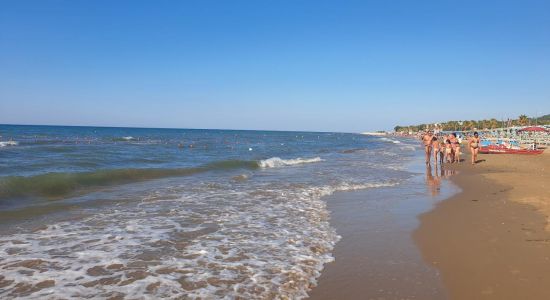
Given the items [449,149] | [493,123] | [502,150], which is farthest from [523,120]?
[449,149]

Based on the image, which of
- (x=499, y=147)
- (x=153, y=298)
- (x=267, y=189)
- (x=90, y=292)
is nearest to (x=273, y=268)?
(x=153, y=298)

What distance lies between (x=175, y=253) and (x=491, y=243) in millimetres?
4997

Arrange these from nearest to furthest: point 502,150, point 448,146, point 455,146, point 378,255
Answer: point 378,255 → point 448,146 → point 455,146 → point 502,150

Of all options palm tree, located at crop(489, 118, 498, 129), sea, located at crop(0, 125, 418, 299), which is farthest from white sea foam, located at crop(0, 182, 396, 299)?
palm tree, located at crop(489, 118, 498, 129)

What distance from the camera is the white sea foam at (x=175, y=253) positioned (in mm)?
4734

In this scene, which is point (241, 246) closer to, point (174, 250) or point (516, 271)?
point (174, 250)

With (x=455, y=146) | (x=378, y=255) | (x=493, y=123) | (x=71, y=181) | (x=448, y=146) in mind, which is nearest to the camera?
(x=378, y=255)

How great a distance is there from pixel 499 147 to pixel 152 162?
2422 centimetres

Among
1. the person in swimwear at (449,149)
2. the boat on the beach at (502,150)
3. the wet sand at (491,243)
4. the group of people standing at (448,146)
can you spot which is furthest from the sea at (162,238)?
the boat on the beach at (502,150)

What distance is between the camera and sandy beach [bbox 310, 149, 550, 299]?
466 cm

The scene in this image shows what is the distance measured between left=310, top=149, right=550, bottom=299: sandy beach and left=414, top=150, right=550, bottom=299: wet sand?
0.01 meters

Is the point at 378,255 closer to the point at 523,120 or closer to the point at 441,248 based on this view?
the point at 441,248

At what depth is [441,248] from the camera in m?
6.36

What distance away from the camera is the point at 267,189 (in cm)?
1320
